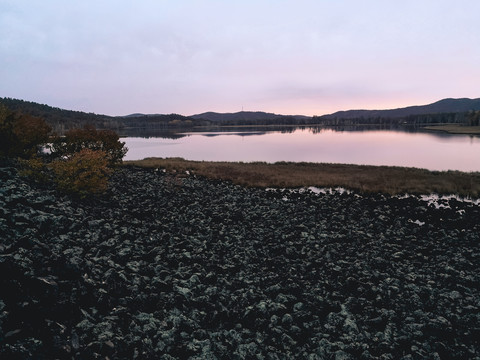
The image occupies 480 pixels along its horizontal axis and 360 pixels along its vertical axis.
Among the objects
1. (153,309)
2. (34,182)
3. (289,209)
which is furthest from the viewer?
(289,209)

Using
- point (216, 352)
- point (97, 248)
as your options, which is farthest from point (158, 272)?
point (216, 352)

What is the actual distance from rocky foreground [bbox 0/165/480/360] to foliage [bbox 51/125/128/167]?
499 inches

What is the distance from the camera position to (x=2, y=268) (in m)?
8.59

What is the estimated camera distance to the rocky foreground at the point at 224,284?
7832 mm

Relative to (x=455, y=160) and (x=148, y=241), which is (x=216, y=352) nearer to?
(x=148, y=241)

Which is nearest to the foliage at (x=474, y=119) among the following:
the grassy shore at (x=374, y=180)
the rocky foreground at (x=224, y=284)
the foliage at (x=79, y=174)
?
the grassy shore at (x=374, y=180)

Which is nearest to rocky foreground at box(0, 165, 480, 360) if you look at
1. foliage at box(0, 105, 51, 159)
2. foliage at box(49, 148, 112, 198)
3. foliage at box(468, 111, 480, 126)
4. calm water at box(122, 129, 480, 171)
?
foliage at box(49, 148, 112, 198)

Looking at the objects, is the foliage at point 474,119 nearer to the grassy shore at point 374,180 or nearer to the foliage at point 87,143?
the grassy shore at point 374,180

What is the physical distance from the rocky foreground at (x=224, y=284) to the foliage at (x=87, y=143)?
12.7 m

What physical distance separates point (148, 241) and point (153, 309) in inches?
215

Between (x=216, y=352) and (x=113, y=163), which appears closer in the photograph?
(x=216, y=352)

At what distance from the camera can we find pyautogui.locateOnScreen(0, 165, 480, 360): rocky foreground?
25.7ft

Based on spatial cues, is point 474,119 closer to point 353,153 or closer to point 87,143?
point 353,153

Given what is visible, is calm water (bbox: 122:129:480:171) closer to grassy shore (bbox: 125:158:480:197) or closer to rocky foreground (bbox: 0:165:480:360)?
grassy shore (bbox: 125:158:480:197)
